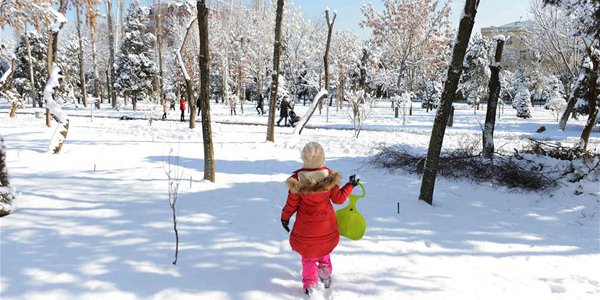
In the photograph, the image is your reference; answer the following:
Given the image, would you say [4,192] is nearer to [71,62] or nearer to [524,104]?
[524,104]

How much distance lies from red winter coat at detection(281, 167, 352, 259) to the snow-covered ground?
0.46 m

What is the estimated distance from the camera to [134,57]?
30.8 meters

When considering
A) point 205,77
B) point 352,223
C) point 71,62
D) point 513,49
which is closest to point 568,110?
point 205,77

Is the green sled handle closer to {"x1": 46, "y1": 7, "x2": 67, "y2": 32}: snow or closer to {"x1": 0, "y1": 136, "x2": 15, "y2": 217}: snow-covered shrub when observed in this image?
{"x1": 0, "y1": 136, "x2": 15, "y2": 217}: snow-covered shrub

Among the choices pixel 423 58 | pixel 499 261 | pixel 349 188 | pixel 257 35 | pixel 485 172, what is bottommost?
pixel 499 261

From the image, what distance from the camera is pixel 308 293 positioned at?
113 inches

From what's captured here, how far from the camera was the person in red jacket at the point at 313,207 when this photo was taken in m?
2.76

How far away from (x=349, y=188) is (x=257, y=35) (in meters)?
34.0

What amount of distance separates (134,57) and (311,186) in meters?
33.2

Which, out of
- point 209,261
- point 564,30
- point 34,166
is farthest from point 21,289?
point 564,30

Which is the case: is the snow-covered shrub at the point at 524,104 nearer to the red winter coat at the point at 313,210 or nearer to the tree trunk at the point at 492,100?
the tree trunk at the point at 492,100

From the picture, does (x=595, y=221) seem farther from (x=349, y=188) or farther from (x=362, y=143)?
(x=362, y=143)

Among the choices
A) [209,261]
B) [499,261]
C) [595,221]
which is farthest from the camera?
A: [595,221]

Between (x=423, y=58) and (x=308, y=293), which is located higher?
(x=423, y=58)
